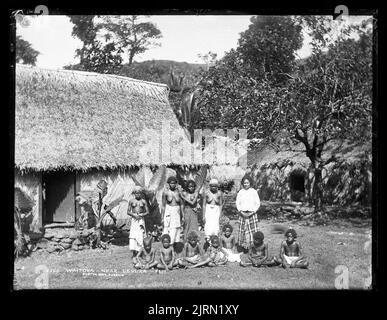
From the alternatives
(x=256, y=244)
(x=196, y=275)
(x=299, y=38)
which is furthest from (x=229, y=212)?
(x=299, y=38)

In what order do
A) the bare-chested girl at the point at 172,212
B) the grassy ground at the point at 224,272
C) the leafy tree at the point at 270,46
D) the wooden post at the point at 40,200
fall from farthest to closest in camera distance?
the wooden post at the point at 40,200 → the bare-chested girl at the point at 172,212 → the leafy tree at the point at 270,46 → the grassy ground at the point at 224,272

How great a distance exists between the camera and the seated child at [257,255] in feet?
23.7

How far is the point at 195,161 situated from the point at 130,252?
6.56 feet

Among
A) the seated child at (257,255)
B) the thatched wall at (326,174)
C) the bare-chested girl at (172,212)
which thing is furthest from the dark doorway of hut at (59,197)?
the thatched wall at (326,174)

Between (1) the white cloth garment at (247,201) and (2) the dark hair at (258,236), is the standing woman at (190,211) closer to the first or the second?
(1) the white cloth garment at (247,201)

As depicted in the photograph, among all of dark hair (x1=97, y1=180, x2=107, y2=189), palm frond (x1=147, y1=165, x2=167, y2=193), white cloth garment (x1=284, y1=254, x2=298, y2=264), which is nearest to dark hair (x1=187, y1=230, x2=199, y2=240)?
palm frond (x1=147, y1=165, x2=167, y2=193)

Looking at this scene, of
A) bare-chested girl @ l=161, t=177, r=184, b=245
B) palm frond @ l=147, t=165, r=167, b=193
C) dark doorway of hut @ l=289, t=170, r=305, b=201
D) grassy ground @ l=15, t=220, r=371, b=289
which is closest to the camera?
grassy ground @ l=15, t=220, r=371, b=289

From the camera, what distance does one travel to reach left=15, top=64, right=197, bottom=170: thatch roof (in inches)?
309

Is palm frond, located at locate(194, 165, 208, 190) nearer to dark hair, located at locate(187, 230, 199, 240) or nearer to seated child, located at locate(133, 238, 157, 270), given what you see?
dark hair, located at locate(187, 230, 199, 240)

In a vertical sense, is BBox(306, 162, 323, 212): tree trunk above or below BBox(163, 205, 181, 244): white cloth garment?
above

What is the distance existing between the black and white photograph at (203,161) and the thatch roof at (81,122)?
3cm

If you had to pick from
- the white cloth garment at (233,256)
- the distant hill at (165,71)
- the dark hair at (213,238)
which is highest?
the distant hill at (165,71)

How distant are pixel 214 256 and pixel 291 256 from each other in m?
1.25
